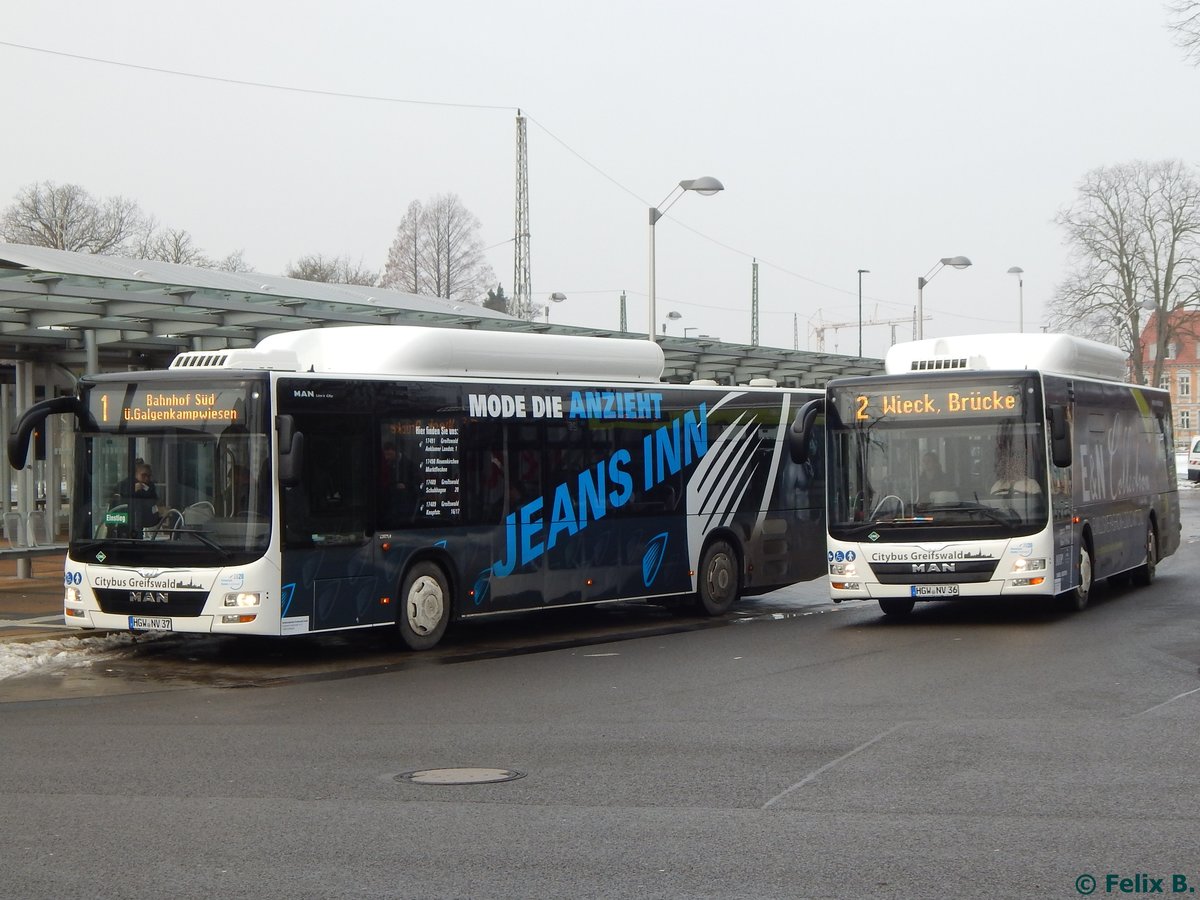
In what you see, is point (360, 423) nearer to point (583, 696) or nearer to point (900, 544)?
point (583, 696)

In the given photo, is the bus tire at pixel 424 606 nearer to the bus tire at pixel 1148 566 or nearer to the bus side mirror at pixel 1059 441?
the bus side mirror at pixel 1059 441

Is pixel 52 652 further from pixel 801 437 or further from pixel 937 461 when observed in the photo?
pixel 937 461

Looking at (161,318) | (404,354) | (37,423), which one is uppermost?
(161,318)

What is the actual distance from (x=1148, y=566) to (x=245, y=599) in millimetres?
13719

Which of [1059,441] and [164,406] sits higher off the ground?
[164,406]

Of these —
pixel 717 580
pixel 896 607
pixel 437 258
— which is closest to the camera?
pixel 896 607

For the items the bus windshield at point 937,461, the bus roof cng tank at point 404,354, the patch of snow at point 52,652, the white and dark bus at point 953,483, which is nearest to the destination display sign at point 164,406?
the bus roof cng tank at point 404,354

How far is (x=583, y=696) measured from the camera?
1223cm

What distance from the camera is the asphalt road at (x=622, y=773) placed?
21.1 feet

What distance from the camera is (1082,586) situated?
1823 cm

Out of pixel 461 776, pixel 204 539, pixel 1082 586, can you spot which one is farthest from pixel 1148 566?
pixel 461 776

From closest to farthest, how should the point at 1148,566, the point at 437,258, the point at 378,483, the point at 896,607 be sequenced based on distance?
1. the point at 378,483
2. the point at 896,607
3. the point at 1148,566
4. the point at 437,258

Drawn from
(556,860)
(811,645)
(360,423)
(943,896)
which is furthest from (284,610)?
(943,896)

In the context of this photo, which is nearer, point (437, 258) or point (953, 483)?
point (953, 483)
